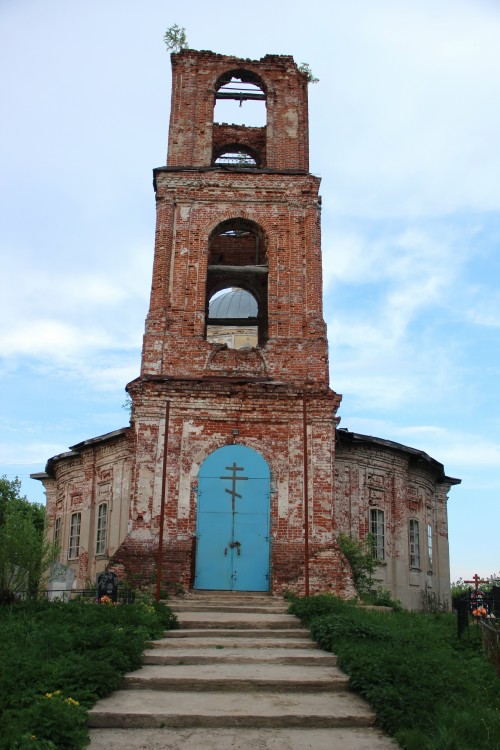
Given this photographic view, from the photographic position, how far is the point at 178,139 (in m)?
17.1

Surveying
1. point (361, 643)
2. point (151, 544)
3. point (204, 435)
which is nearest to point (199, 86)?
point (204, 435)

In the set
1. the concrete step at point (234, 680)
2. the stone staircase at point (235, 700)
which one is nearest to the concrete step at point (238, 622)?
the stone staircase at point (235, 700)

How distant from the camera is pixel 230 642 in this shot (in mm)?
9242

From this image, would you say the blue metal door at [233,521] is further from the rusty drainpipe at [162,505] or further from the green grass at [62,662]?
the green grass at [62,662]

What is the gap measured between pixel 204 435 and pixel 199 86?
28.6 ft

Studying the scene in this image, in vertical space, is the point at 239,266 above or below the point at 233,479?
above

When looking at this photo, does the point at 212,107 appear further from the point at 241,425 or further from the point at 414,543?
the point at 414,543

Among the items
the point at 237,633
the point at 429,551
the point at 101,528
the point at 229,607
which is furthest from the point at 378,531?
the point at 237,633

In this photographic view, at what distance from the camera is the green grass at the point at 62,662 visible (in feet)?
18.2

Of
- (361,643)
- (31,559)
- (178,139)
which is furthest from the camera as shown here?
(178,139)

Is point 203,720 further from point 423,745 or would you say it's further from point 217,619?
point 217,619

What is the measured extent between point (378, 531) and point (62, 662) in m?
12.8

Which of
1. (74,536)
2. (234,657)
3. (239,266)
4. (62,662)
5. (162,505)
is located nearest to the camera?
(62,662)

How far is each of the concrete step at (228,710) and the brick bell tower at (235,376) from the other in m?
6.12
